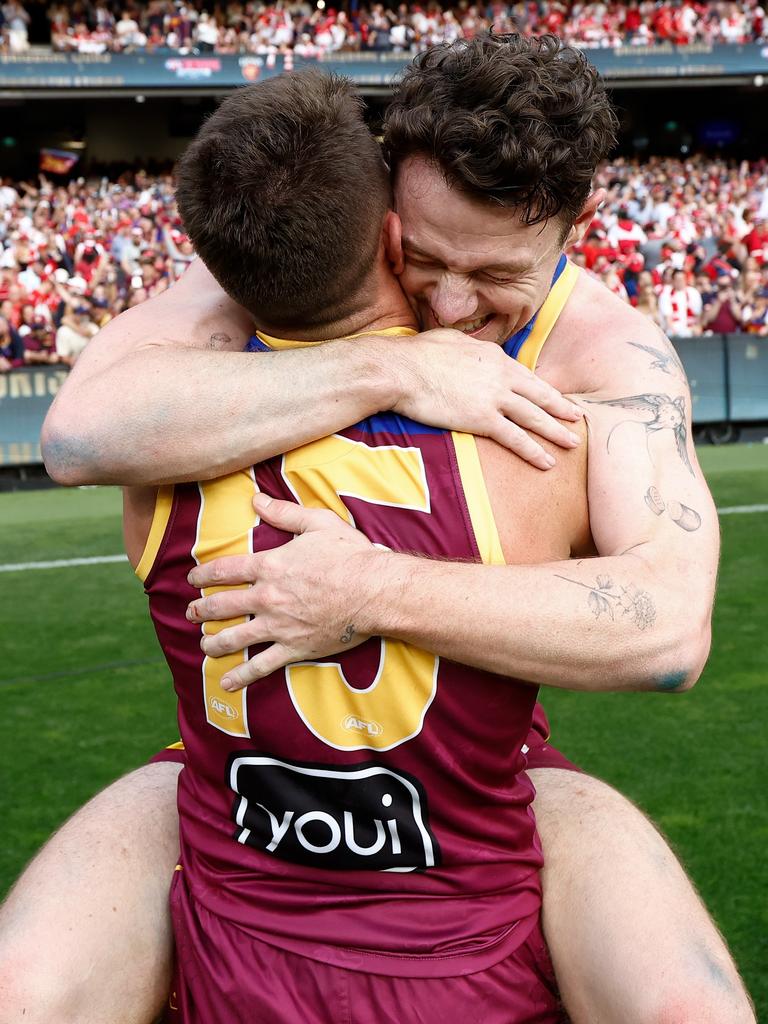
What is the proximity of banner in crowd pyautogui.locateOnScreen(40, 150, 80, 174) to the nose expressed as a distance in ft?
106

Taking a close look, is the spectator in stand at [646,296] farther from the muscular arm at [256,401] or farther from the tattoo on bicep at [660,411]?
the muscular arm at [256,401]

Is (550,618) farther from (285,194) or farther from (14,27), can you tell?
(14,27)

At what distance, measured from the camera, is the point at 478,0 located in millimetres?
34344

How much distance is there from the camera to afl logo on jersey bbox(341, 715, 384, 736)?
1832 millimetres

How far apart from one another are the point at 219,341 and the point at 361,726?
815 millimetres

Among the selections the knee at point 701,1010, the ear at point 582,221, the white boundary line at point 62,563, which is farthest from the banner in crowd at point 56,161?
the knee at point 701,1010

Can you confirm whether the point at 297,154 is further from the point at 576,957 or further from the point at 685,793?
the point at 685,793

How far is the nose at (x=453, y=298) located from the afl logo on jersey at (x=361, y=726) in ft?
2.59

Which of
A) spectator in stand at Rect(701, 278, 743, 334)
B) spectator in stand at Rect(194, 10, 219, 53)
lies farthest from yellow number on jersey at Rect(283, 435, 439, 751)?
spectator in stand at Rect(194, 10, 219, 53)

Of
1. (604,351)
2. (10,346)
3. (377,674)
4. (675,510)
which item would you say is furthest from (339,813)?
(10,346)

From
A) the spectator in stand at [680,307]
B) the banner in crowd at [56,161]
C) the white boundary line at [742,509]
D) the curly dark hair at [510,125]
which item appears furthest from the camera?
the banner in crowd at [56,161]

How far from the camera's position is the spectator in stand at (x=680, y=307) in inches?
604

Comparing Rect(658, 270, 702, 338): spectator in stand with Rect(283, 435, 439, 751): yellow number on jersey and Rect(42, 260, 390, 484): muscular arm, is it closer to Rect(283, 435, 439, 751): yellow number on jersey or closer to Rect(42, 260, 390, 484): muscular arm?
Rect(42, 260, 390, 484): muscular arm

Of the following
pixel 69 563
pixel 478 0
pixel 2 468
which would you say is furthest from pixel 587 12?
pixel 69 563
